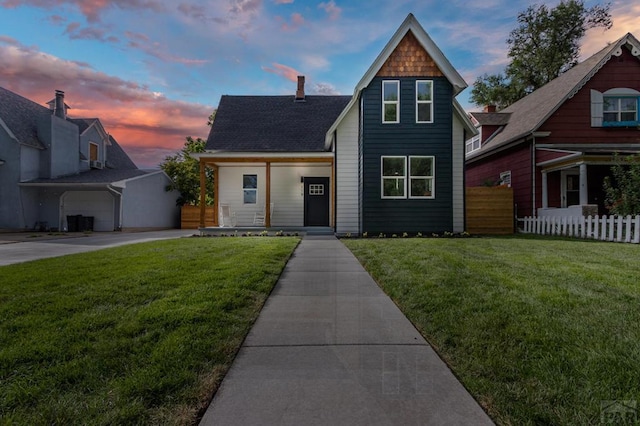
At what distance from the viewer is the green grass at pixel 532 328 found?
76.2 inches

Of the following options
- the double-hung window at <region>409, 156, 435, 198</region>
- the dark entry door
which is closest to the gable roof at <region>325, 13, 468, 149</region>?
the double-hung window at <region>409, 156, 435, 198</region>

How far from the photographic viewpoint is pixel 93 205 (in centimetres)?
1817

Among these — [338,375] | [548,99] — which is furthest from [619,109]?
[338,375]

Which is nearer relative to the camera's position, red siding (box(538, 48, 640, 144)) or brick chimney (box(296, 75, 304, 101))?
red siding (box(538, 48, 640, 144))

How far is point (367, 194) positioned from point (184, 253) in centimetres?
710

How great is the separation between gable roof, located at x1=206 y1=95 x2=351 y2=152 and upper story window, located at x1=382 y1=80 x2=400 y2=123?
3.83m

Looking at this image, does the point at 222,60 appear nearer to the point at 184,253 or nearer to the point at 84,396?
the point at 184,253

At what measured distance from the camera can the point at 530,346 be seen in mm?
2584

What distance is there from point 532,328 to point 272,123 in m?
15.5

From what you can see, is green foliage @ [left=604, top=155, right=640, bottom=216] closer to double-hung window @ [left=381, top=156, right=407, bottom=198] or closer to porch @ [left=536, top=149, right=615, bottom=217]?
porch @ [left=536, top=149, right=615, bottom=217]

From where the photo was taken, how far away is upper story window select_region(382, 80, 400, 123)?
12570 mm

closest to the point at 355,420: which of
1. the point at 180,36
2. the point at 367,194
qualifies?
the point at 367,194

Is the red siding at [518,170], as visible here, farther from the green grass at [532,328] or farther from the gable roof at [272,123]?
the green grass at [532,328]

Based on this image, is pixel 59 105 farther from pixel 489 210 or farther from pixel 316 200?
pixel 489 210
